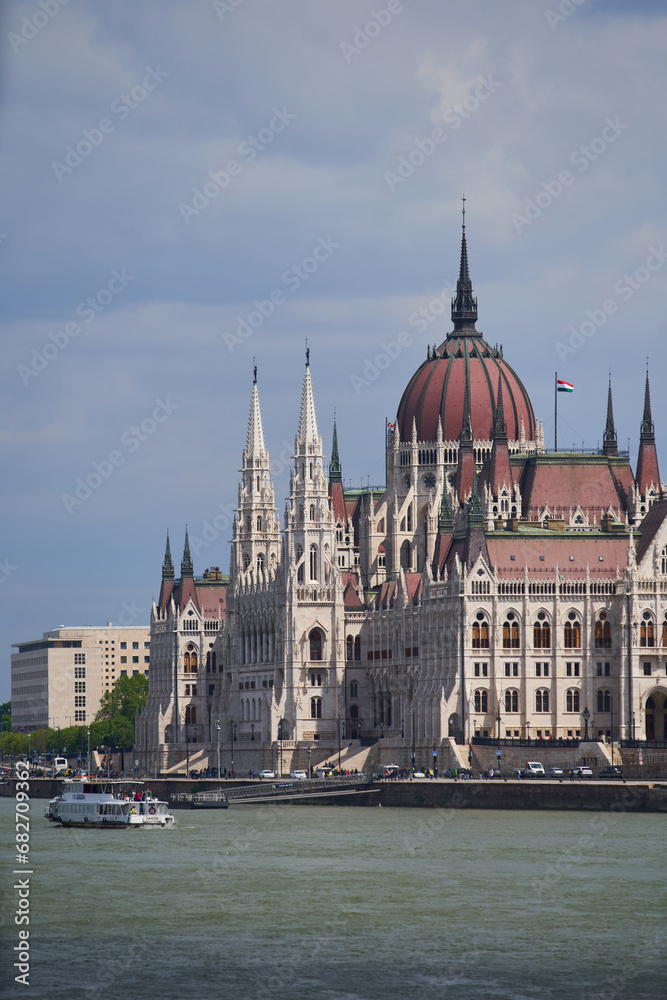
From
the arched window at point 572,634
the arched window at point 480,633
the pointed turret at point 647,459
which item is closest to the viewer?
the arched window at point 480,633

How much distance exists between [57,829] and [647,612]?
45.2m

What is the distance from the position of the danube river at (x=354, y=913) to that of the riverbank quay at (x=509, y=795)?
20.1ft

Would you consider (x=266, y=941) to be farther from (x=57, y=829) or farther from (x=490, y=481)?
(x=490, y=481)

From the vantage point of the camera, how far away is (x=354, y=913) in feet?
283

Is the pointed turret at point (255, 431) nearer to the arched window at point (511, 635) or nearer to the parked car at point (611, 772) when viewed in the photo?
the arched window at point (511, 635)

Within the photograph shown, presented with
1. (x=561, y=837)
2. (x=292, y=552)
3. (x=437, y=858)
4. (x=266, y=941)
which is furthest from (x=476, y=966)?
(x=292, y=552)

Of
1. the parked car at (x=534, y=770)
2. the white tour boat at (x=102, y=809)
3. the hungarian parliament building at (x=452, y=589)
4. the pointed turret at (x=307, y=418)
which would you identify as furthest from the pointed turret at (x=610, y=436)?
the white tour boat at (x=102, y=809)

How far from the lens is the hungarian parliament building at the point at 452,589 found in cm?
15600

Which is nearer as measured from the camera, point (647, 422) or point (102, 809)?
point (102, 809)

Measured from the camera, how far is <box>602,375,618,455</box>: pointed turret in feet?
598

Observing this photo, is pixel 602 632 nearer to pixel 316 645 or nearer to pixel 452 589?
pixel 452 589

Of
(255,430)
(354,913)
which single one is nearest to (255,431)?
(255,430)

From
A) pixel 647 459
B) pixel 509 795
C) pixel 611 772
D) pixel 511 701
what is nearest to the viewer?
pixel 509 795

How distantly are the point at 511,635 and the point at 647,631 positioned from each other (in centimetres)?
888
